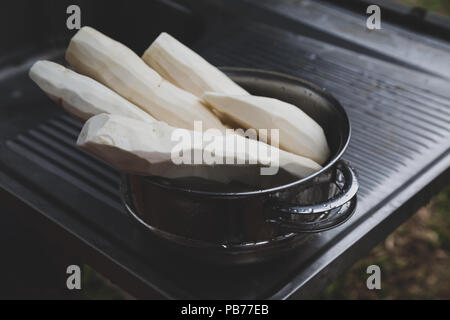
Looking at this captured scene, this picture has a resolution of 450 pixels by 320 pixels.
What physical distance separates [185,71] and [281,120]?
18 cm

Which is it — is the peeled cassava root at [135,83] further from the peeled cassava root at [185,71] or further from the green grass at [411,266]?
the green grass at [411,266]

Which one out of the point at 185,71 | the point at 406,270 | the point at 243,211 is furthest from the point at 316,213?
the point at 406,270

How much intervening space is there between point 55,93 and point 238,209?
0.98 ft

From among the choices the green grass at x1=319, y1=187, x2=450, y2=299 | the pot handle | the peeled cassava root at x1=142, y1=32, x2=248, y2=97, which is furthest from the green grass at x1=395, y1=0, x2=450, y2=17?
the pot handle

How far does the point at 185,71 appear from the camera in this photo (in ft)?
3.00

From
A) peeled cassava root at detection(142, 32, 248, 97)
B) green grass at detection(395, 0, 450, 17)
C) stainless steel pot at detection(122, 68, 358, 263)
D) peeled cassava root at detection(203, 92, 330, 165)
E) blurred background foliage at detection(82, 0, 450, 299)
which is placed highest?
peeled cassava root at detection(142, 32, 248, 97)

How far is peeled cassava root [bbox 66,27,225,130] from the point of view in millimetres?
847

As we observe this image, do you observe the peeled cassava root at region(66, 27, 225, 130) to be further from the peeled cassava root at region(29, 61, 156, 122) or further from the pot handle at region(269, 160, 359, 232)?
the pot handle at region(269, 160, 359, 232)

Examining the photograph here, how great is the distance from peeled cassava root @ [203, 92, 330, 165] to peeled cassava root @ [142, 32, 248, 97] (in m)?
0.05

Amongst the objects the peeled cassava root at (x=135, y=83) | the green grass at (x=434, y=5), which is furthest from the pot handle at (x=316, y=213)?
the green grass at (x=434, y=5)

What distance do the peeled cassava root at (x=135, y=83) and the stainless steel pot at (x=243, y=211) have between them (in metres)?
0.11

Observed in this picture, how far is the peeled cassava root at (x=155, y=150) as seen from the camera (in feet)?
2.31

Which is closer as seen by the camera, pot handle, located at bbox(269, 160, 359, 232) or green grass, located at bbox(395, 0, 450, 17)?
pot handle, located at bbox(269, 160, 359, 232)

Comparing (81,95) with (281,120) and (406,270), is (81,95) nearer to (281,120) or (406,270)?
(281,120)
